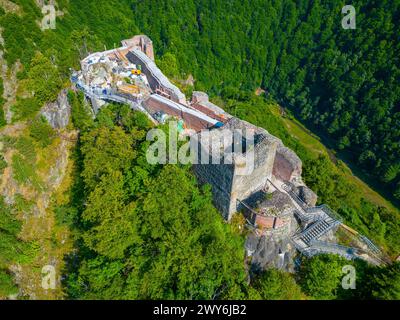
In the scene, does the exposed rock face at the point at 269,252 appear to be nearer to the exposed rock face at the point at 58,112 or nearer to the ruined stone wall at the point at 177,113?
the ruined stone wall at the point at 177,113

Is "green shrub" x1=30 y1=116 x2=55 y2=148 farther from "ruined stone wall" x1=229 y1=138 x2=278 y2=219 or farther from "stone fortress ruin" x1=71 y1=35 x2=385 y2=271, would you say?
"ruined stone wall" x1=229 y1=138 x2=278 y2=219

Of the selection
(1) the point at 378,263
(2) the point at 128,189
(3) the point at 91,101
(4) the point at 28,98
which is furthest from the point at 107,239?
(1) the point at 378,263

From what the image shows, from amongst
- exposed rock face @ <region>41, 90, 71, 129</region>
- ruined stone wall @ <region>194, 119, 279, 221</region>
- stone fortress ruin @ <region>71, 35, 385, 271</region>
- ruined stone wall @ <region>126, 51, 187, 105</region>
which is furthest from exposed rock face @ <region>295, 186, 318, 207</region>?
exposed rock face @ <region>41, 90, 71, 129</region>

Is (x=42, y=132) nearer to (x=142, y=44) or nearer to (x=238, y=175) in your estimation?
(x=142, y=44)

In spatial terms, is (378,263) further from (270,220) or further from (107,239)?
(107,239)

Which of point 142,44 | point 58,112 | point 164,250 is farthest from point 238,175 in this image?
point 142,44

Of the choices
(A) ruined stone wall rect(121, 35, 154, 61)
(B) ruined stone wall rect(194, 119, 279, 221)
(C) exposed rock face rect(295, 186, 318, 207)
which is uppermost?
(A) ruined stone wall rect(121, 35, 154, 61)

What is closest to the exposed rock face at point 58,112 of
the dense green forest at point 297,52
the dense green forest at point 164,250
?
the dense green forest at point 164,250

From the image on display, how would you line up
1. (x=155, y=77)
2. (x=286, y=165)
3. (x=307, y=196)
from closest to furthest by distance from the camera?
(x=307, y=196) → (x=286, y=165) → (x=155, y=77)
